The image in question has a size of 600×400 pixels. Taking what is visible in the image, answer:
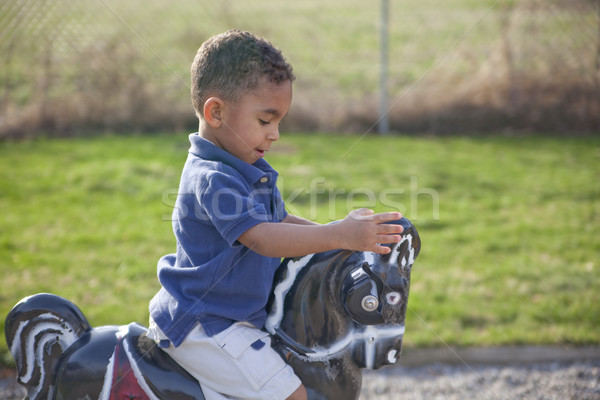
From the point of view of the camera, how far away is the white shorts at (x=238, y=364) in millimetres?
1717

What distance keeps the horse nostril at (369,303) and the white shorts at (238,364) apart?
32 centimetres

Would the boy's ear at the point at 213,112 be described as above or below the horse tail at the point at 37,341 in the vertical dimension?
above

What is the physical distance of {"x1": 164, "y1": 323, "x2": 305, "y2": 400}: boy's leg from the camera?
172cm

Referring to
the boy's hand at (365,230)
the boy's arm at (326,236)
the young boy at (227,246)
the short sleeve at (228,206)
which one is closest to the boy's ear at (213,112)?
the young boy at (227,246)

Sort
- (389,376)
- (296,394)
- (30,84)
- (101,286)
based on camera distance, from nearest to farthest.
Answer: (296,394) → (389,376) → (101,286) → (30,84)

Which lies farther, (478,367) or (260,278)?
(478,367)

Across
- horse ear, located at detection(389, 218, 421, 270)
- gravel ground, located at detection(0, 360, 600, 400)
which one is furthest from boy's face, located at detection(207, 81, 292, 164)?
gravel ground, located at detection(0, 360, 600, 400)

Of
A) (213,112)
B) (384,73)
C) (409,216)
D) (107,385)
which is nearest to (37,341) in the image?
(107,385)

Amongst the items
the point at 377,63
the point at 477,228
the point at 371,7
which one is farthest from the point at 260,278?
the point at 371,7

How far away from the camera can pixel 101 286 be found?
13.7 feet

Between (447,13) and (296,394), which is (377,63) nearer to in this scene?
(447,13)

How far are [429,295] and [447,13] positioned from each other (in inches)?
304

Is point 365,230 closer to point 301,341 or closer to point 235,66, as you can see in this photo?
point 301,341

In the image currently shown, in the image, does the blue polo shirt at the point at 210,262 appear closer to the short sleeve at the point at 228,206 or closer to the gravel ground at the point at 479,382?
the short sleeve at the point at 228,206
